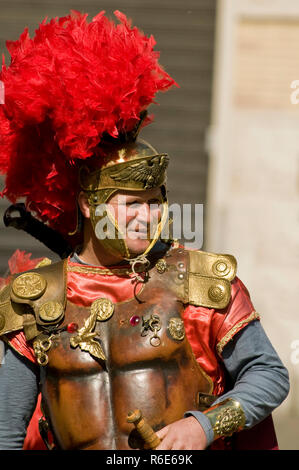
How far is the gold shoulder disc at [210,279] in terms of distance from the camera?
2.90 meters

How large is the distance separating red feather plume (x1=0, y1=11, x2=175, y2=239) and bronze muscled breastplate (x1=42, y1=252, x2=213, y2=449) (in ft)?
1.98

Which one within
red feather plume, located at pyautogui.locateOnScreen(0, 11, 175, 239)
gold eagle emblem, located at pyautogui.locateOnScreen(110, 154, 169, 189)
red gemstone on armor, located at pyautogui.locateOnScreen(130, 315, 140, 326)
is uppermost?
red feather plume, located at pyautogui.locateOnScreen(0, 11, 175, 239)

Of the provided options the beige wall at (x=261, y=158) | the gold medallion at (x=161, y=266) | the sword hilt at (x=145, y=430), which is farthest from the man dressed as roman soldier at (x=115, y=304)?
the beige wall at (x=261, y=158)

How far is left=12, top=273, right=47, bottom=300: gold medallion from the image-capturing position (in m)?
2.98

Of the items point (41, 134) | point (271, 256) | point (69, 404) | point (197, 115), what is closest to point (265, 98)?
point (197, 115)

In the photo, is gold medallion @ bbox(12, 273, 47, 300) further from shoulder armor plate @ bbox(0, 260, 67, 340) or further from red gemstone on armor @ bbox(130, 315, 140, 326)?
red gemstone on armor @ bbox(130, 315, 140, 326)

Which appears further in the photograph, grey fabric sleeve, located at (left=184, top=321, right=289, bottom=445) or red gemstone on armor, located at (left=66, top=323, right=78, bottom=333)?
red gemstone on armor, located at (left=66, top=323, right=78, bottom=333)

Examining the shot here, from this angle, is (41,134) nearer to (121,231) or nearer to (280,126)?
(121,231)

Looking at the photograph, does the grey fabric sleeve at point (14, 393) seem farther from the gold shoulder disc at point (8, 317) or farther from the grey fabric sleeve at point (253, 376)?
the grey fabric sleeve at point (253, 376)

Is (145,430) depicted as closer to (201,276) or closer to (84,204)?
(201,276)

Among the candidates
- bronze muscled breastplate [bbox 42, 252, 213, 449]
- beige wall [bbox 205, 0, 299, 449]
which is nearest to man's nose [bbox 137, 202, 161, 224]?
bronze muscled breastplate [bbox 42, 252, 213, 449]

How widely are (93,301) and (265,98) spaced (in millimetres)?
4385

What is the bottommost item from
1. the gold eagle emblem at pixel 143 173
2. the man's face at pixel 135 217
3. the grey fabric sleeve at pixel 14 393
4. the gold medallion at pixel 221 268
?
the grey fabric sleeve at pixel 14 393

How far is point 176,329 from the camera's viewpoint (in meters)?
2.87
